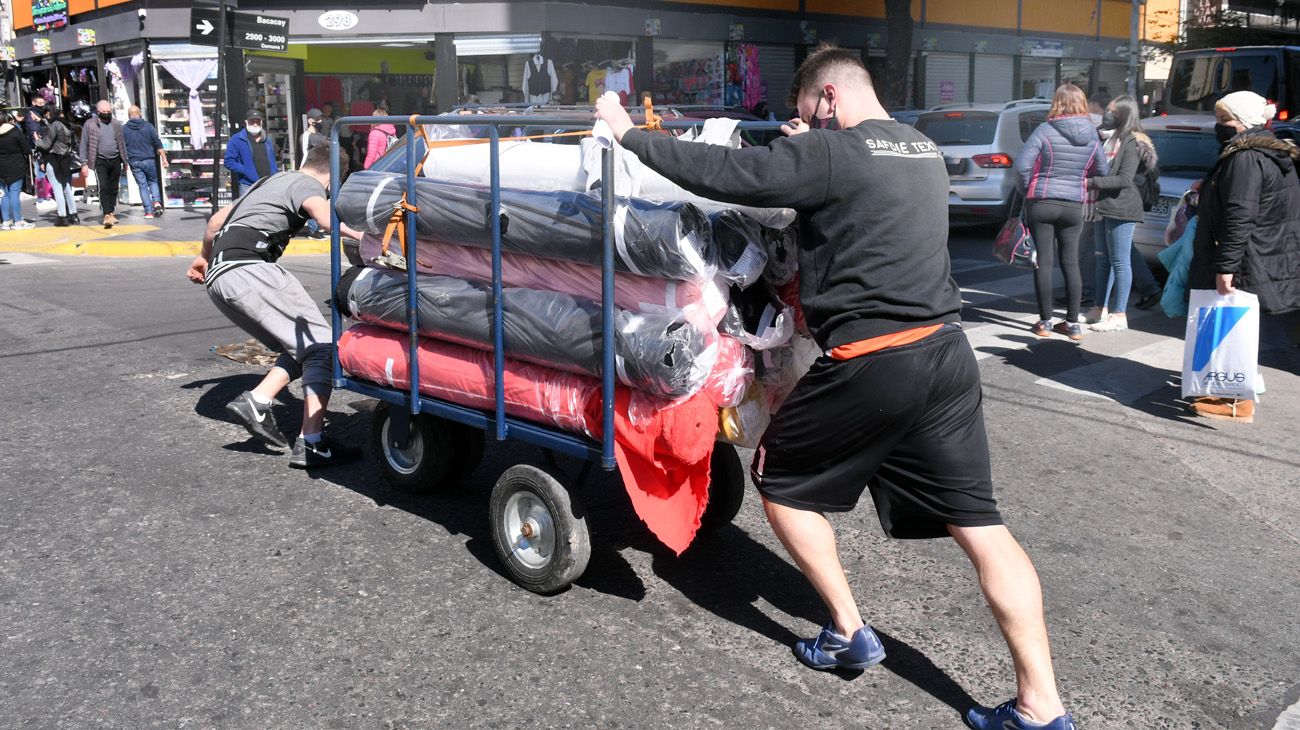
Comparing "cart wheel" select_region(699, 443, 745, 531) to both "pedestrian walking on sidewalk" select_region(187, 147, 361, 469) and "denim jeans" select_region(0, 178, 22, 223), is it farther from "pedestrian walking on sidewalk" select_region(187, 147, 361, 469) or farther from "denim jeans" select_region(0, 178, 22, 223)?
"denim jeans" select_region(0, 178, 22, 223)

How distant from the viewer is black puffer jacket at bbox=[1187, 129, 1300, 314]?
6.15 metres

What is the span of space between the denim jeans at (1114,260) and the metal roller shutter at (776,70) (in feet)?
55.0

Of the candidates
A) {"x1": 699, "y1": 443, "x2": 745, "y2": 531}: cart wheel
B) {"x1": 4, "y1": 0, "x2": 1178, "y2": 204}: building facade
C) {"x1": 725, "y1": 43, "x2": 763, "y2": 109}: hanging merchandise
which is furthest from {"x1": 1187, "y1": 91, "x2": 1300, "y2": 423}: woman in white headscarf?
{"x1": 725, "y1": 43, "x2": 763, "y2": 109}: hanging merchandise

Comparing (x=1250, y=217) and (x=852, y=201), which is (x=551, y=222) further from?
(x=1250, y=217)

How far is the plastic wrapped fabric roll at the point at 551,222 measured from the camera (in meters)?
3.63

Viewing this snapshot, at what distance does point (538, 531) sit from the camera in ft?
13.9

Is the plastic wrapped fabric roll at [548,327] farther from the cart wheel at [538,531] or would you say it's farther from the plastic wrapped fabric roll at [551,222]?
the cart wheel at [538,531]

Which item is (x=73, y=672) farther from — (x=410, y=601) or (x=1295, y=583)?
(x=1295, y=583)

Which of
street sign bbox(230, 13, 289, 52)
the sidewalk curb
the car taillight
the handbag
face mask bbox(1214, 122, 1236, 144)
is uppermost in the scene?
street sign bbox(230, 13, 289, 52)

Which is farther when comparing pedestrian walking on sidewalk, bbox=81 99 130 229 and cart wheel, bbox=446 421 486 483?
pedestrian walking on sidewalk, bbox=81 99 130 229

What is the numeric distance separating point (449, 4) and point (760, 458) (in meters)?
19.5

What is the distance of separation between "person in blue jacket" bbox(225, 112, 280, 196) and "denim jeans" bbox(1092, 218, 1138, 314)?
36.4 ft

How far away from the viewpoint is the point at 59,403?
6781 millimetres

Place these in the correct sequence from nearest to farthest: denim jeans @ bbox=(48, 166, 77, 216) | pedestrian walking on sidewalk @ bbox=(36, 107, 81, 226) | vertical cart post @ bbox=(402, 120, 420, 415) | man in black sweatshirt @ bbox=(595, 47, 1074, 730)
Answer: man in black sweatshirt @ bbox=(595, 47, 1074, 730) < vertical cart post @ bbox=(402, 120, 420, 415) < pedestrian walking on sidewalk @ bbox=(36, 107, 81, 226) < denim jeans @ bbox=(48, 166, 77, 216)
